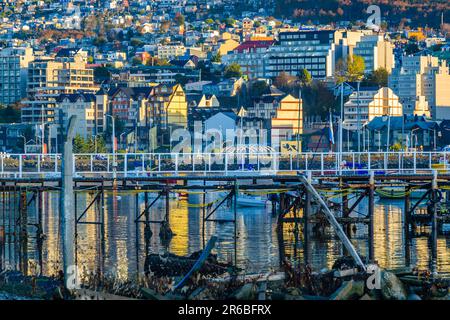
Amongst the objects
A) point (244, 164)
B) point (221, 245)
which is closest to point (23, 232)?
point (221, 245)

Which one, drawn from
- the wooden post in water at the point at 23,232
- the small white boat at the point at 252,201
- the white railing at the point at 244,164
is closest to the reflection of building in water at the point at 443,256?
the white railing at the point at 244,164

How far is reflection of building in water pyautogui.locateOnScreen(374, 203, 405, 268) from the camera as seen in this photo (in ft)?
187

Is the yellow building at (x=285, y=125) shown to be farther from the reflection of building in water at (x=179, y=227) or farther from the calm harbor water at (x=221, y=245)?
the calm harbor water at (x=221, y=245)

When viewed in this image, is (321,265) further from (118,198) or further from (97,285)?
(118,198)

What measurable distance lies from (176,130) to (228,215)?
371 feet

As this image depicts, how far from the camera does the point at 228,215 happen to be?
85.9 metres

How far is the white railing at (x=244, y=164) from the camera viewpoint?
6256cm

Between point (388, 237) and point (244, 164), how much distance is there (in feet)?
146

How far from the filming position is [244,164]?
112375mm

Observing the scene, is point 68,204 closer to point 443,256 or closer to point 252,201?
point 443,256

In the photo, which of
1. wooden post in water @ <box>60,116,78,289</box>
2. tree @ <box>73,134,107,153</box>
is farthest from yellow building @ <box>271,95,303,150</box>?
wooden post in water @ <box>60,116,78,289</box>

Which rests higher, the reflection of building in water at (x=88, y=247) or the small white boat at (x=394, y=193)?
the small white boat at (x=394, y=193)

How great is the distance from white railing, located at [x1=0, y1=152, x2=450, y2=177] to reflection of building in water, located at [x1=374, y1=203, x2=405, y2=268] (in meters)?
2.85

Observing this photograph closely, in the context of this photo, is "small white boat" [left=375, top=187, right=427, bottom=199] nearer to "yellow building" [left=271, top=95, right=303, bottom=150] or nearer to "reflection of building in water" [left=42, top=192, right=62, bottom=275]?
"reflection of building in water" [left=42, top=192, right=62, bottom=275]
